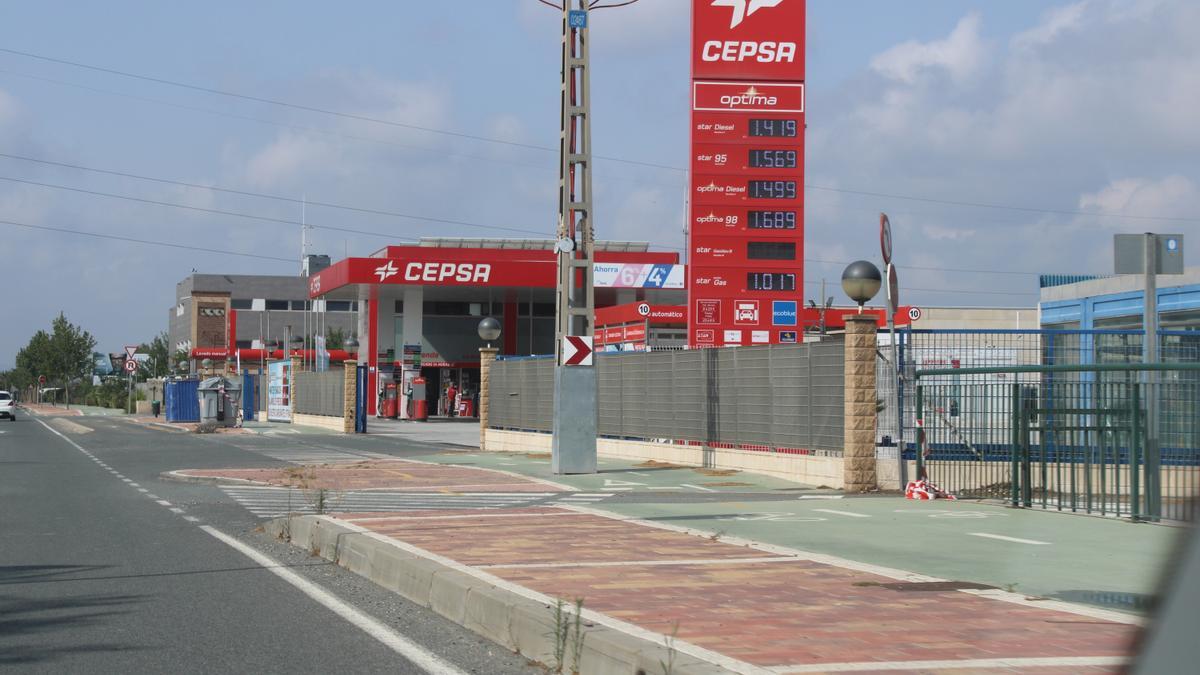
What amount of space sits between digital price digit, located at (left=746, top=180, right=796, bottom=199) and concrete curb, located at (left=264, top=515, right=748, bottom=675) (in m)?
21.5

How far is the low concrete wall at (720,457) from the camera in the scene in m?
17.7

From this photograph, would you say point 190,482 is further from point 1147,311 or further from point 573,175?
point 1147,311

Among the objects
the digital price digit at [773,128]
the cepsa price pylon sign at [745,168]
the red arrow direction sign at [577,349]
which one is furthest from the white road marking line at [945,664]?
the digital price digit at [773,128]

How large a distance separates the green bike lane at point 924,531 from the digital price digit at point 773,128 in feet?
45.9

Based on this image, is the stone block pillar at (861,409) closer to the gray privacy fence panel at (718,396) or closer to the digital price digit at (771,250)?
the gray privacy fence panel at (718,396)

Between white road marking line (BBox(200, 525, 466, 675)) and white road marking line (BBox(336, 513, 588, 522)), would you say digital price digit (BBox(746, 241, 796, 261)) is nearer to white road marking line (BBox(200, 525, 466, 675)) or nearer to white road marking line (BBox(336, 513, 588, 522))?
white road marking line (BBox(336, 513, 588, 522))

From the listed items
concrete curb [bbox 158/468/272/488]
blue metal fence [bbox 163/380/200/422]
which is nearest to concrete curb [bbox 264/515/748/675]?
concrete curb [bbox 158/468/272/488]

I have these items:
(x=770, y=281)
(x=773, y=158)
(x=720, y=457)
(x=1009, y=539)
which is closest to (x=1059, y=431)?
(x=1009, y=539)

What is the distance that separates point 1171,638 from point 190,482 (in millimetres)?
20437

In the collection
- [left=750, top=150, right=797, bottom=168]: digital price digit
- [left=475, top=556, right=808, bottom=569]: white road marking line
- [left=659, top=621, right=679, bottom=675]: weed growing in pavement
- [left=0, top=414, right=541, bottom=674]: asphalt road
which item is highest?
[left=750, top=150, right=797, bottom=168]: digital price digit

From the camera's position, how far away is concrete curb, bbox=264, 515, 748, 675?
5.52 meters

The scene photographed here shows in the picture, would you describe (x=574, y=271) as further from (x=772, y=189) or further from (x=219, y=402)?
(x=219, y=402)

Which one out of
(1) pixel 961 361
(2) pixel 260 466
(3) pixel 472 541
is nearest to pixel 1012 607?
(3) pixel 472 541

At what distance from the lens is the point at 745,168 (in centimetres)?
3120
